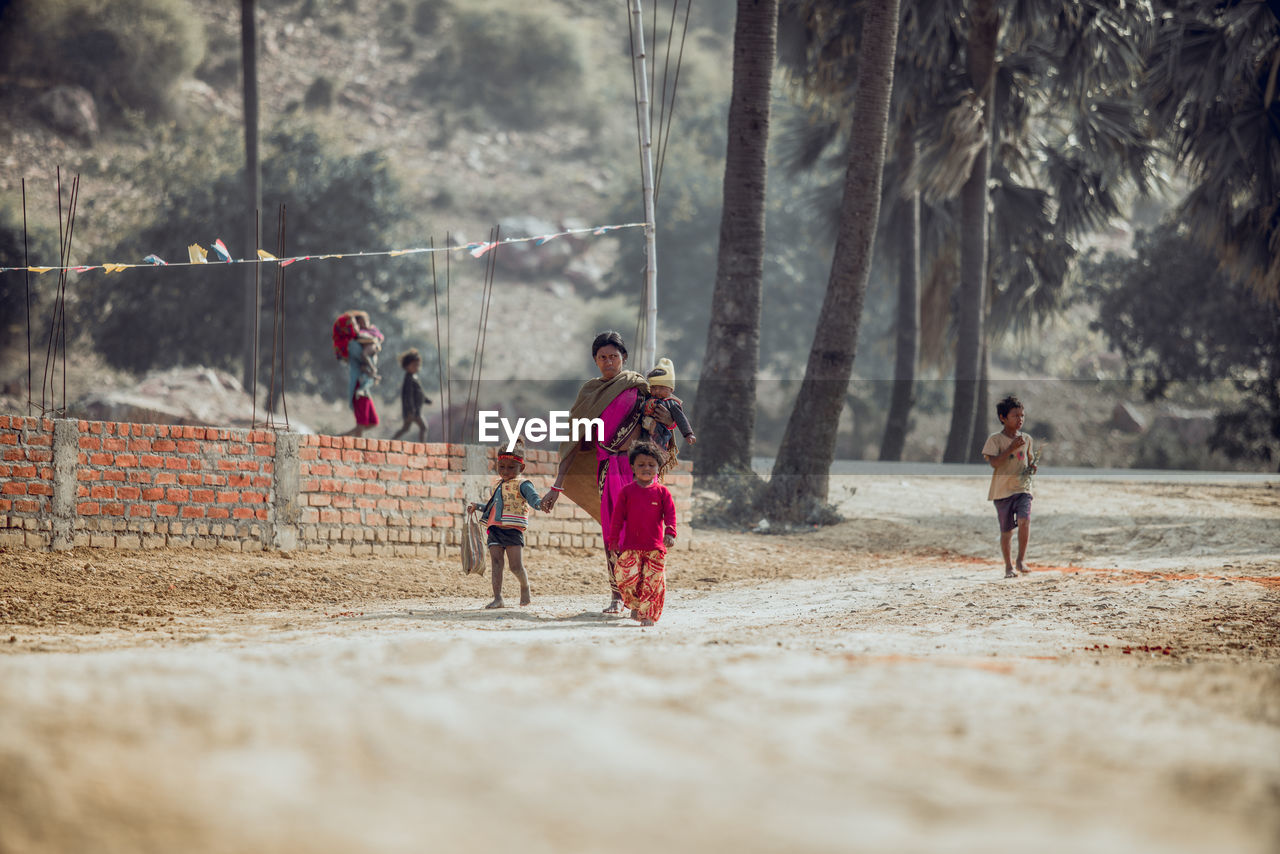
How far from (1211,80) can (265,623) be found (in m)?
14.6

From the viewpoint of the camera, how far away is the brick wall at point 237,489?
26.9 feet

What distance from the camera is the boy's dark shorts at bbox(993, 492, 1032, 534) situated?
9.66 metres

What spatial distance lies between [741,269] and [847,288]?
1166 mm

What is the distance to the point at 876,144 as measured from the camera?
13703 mm

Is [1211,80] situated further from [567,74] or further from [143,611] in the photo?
[567,74]

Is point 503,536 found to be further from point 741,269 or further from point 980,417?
point 980,417

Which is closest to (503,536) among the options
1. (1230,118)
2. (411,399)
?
(411,399)

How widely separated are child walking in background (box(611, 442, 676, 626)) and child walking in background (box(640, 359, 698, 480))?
188 mm

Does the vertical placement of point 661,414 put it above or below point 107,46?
below

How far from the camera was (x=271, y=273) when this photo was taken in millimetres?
29406

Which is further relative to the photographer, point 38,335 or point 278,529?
point 38,335

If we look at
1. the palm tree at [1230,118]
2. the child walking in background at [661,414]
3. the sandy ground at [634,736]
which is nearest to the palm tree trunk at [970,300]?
the palm tree at [1230,118]

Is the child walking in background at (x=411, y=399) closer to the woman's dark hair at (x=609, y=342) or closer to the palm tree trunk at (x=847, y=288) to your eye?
the palm tree trunk at (x=847, y=288)

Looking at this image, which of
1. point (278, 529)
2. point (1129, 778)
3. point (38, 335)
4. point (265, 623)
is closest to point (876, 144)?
point (278, 529)
